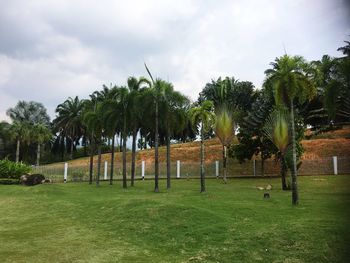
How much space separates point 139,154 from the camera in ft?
174

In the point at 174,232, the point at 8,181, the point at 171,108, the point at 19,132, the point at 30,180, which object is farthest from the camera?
the point at 19,132

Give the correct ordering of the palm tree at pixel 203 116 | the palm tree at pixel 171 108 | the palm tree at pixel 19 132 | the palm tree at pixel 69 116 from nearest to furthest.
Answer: the palm tree at pixel 203 116 < the palm tree at pixel 171 108 < the palm tree at pixel 19 132 < the palm tree at pixel 69 116

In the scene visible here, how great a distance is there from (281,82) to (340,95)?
8.84 ft

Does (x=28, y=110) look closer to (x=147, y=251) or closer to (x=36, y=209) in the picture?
(x=36, y=209)

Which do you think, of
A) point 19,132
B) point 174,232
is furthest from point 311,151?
point 19,132

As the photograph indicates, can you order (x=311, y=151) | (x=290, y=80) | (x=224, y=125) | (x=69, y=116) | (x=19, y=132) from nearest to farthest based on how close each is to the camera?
(x=290, y=80), (x=224, y=125), (x=311, y=151), (x=19, y=132), (x=69, y=116)

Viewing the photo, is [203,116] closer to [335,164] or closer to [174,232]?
[174,232]

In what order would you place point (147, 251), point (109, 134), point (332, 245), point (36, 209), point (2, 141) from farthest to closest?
point (2, 141)
point (109, 134)
point (36, 209)
point (147, 251)
point (332, 245)

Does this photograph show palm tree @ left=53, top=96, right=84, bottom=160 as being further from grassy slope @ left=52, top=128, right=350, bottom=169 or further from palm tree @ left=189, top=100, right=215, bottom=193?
palm tree @ left=189, top=100, right=215, bottom=193

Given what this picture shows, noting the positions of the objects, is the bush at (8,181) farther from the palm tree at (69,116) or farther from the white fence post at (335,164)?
the palm tree at (69,116)

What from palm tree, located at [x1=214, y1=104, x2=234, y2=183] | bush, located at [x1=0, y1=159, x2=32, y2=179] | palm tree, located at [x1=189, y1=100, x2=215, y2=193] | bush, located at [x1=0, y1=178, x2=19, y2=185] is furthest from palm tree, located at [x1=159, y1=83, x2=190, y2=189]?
bush, located at [x1=0, y1=159, x2=32, y2=179]

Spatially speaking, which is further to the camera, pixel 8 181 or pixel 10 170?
pixel 10 170

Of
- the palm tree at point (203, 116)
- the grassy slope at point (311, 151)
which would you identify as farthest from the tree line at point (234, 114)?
the grassy slope at point (311, 151)

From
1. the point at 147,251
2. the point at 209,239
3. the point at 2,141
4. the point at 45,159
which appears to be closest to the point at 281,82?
the point at 209,239
